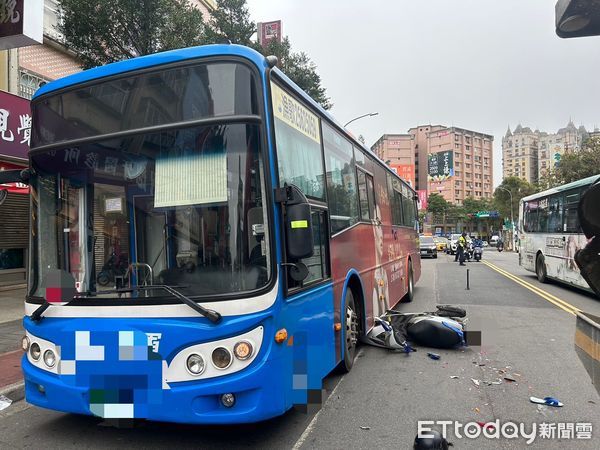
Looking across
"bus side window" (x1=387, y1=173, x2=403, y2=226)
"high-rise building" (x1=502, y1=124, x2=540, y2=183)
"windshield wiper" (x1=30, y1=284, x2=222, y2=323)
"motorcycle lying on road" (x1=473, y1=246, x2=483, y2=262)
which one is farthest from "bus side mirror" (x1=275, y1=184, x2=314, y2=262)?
"high-rise building" (x1=502, y1=124, x2=540, y2=183)

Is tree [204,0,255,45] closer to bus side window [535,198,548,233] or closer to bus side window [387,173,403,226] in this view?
bus side window [387,173,403,226]

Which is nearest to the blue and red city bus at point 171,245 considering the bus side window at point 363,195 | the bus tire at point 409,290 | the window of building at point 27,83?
the bus side window at point 363,195

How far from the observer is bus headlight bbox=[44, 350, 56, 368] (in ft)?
11.6

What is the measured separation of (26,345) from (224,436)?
6.04 ft

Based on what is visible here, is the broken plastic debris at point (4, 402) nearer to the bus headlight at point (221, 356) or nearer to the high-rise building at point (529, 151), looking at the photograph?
the bus headlight at point (221, 356)

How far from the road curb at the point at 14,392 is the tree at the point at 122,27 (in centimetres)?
885

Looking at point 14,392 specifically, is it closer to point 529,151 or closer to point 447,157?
point 447,157

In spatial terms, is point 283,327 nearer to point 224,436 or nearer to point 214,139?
point 224,436

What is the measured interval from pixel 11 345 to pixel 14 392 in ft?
7.59

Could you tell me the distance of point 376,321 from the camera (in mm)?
7234

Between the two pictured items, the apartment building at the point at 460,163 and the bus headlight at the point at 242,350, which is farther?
the apartment building at the point at 460,163

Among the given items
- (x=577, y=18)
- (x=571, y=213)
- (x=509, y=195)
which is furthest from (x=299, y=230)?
(x=509, y=195)

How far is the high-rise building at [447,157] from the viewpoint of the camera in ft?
384

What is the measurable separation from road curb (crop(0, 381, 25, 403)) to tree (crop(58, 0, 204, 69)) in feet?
29.1
